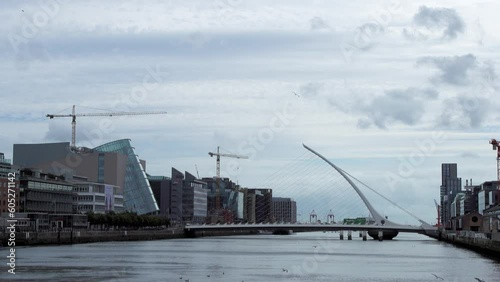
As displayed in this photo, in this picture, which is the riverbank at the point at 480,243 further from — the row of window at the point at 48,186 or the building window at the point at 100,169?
the building window at the point at 100,169

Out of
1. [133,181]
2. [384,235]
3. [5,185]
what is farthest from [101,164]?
[5,185]

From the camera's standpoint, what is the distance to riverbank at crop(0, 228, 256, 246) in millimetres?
82312

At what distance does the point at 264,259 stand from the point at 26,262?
1718 centimetres

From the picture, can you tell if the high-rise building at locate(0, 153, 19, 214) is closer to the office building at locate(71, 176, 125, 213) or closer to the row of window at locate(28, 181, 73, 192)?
the row of window at locate(28, 181, 73, 192)

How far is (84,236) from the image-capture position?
98.9 m

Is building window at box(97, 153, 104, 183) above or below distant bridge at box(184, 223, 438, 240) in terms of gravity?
above

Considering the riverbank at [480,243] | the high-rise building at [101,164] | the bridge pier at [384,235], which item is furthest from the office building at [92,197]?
the riverbank at [480,243]

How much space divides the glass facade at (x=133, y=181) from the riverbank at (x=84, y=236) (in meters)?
27.0

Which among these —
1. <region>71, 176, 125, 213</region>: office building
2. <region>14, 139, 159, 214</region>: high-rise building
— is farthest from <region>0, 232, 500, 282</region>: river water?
<region>14, 139, 159, 214</region>: high-rise building

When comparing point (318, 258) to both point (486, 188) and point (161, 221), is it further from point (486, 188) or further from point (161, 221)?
point (486, 188)

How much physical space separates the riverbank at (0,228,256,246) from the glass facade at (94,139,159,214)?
27.0 metres

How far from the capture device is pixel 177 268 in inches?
2126

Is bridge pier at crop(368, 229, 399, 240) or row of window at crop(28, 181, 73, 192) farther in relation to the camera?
bridge pier at crop(368, 229, 399, 240)

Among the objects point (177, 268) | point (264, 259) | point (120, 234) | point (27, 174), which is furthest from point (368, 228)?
point (177, 268)
